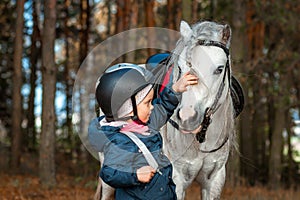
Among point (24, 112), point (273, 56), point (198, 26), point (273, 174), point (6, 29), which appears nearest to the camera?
point (198, 26)

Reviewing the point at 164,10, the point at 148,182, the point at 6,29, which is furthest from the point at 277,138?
the point at 148,182

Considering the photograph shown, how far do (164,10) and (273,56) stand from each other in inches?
305

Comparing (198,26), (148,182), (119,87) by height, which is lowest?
(148,182)

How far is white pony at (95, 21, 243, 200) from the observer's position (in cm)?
466

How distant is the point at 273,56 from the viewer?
1309cm

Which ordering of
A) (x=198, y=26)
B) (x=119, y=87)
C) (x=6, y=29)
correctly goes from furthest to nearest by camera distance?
(x=6, y=29)
(x=198, y=26)
(x=119, y=87)

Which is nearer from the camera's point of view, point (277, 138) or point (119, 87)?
point (119, 87)

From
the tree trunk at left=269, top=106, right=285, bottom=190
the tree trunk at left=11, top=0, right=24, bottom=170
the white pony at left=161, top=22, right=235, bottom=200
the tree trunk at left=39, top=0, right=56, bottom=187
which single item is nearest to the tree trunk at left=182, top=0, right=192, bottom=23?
the tree trunk at left=39, top=0, right=56, bottom=187

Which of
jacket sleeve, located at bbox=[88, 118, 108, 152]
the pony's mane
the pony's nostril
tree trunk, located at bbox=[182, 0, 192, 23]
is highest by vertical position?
tree trunk, located at bbox=[182, 0, 192, 23]

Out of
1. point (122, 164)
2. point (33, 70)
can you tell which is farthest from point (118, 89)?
point (33, 70)

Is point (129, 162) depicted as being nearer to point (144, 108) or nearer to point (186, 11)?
point (144, 108)

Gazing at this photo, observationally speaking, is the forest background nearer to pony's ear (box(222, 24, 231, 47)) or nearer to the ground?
the ground

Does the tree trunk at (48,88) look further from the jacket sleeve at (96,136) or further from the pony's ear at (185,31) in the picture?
the jacket sleeve at (96,136)

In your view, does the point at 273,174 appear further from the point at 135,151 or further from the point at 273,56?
the point at 135,151
